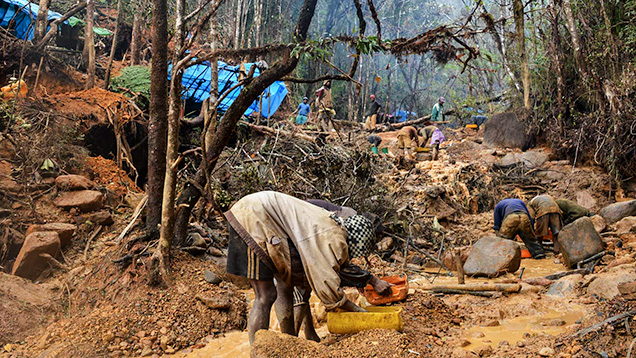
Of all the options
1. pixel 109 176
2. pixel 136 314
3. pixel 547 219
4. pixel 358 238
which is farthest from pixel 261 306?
pixel 547 219

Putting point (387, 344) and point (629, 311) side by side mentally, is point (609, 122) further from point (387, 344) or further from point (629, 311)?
point (387, 344)

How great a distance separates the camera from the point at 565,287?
390 cm

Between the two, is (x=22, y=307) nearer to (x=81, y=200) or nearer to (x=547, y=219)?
(x=81, y=200)

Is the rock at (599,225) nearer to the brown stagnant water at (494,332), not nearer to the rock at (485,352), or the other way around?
the brown stagnant water at (494,332)

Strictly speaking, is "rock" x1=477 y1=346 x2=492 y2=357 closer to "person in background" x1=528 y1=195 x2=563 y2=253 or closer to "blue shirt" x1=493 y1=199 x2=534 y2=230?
"blue shirt" x1=493 y1=199 x2=534 y2=230

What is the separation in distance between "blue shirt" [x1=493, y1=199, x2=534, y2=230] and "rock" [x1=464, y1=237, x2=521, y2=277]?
108 cm

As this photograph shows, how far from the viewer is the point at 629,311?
7.91 ft

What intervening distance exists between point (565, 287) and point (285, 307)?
9.03ft

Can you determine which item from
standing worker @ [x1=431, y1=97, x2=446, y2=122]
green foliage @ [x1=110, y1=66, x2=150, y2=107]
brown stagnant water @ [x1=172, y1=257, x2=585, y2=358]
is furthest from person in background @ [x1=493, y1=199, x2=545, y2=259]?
standing worker @ [x1=431, y1=97, x2=446, y2=122]

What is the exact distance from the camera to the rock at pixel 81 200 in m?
4.90

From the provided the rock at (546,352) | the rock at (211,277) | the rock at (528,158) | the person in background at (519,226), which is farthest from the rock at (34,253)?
the rock at (528,158)

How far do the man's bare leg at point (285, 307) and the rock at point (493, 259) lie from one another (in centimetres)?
300

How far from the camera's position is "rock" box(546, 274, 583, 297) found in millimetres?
3809

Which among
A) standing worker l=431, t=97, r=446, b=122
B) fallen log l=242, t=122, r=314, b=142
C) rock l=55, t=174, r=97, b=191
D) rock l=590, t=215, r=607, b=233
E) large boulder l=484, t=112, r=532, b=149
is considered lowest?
rock l=590, t=215, r=607, b=233
